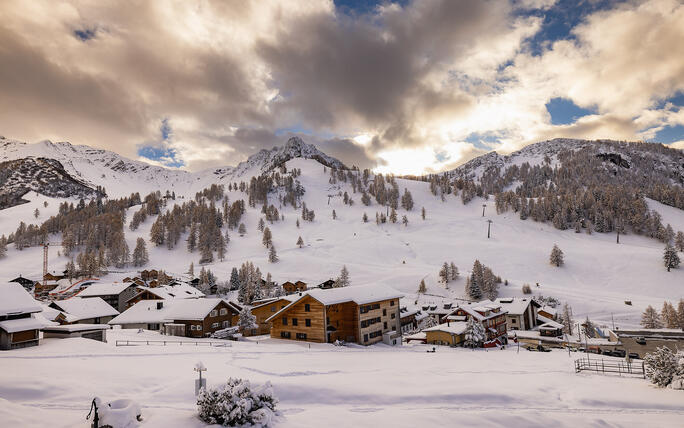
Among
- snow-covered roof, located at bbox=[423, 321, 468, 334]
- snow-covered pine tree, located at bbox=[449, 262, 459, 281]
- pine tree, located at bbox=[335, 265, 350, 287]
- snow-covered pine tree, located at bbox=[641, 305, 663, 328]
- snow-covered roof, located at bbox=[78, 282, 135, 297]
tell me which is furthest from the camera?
snow-covered pine tree, located at bbox=[449, 262, 459, 281]

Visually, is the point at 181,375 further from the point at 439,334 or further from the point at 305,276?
the point at 305,276

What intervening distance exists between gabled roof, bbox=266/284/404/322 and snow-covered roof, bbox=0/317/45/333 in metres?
23.3

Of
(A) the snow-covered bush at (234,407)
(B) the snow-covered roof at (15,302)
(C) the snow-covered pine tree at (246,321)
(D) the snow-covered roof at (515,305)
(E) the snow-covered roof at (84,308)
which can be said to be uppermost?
(B) the snow-covered roof at (15,302)

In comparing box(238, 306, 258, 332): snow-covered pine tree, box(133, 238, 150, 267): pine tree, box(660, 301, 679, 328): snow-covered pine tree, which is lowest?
box(660, 301, 679, 328): snow-covered pine tree

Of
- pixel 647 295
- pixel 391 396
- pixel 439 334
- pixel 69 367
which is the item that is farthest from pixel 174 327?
pixel 647 295

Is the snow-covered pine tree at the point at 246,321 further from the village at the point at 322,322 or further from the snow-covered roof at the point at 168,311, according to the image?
the snow-covered roof at the point at 168,311

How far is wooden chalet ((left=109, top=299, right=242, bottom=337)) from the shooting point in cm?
5153

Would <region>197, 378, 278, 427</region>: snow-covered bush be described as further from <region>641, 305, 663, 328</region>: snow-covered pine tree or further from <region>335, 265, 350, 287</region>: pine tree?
<region>335, 265, 350, 287</region>: pine tree

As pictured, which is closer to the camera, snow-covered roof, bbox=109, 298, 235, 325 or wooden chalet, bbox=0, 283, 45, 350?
wooden chalet, bbox=0, 283, 45, 350

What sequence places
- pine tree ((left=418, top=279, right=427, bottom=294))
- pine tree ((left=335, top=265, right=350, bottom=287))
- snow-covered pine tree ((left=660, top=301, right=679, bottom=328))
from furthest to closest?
pine tree ((left=418, top=279, right=427, bottom=294)) < pine tree ((left=335, top=265, right=350, bottom=287)) < snow-covered pine tree ((left=660, top=301, right=679, bottom=328))

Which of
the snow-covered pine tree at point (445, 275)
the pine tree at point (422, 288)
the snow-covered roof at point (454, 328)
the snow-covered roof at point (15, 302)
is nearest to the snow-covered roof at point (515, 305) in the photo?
the snow-covered roof at point (454, 328)

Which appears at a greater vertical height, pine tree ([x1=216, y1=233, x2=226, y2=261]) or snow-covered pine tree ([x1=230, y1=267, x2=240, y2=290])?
pine tree ([x1=216, y1=233, x2=226, y2=261])

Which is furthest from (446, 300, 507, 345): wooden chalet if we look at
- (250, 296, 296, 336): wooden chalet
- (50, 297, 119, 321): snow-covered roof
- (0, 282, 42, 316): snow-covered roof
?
(50, 297, 119, 321): snow-covered roof

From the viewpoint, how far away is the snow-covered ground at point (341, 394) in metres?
13.5
